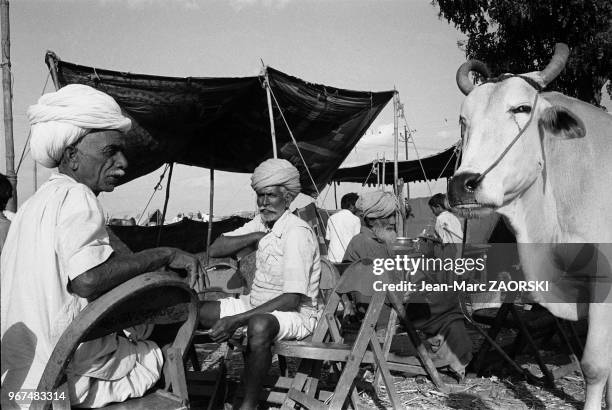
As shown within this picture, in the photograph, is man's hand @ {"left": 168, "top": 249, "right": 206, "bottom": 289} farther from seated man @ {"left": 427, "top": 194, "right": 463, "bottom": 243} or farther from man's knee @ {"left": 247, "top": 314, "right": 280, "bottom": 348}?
seated man @ {"left": 427, "top": 194, "right": 463, "bottom": 243}

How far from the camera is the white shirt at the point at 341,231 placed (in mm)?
7449

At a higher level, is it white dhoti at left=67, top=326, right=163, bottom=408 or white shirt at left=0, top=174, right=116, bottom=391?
white shirt at left=0, top=174, right=116, bottom=391

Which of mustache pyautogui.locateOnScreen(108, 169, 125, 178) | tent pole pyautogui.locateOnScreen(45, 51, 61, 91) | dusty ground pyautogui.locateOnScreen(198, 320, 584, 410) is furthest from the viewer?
tent pole pyautogui.locateOnScreen(45, 51, 61, 91)

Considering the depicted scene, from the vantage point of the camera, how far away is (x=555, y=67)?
3102 mm

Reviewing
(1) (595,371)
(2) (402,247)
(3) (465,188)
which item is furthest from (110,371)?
(1) (595,371)

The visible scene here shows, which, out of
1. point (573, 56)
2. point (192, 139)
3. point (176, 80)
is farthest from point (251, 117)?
point (573, 56)

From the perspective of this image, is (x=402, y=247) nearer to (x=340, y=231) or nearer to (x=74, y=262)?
(x=74, y=262)

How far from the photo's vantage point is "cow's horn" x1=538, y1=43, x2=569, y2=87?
10.0 ft

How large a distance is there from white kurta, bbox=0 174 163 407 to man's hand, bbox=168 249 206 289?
1.02 feet

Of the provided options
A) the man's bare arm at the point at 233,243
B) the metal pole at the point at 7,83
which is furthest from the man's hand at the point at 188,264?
the metal pole at the point at 7,83

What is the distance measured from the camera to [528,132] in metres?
2.88

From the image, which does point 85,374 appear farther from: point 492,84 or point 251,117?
point 251,117

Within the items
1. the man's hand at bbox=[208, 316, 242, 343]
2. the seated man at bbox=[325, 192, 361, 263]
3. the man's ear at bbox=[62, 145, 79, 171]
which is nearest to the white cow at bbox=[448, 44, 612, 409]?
the man's hand at bbox=[208, 316, 242, 343]

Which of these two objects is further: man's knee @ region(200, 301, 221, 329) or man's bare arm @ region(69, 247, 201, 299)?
man's knee @ region(200, 301, 221, 329)
